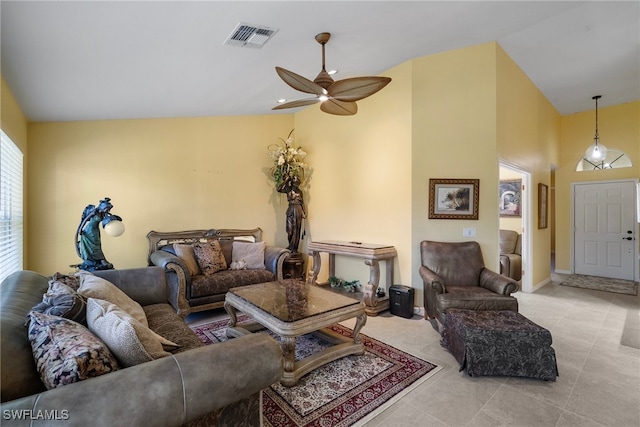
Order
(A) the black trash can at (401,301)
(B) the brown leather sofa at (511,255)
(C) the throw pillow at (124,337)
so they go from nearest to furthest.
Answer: (C) the throw pillow at (124,337)
(A) the black trash can at (401,301)
(B) the brown leather sofa at (511,255)

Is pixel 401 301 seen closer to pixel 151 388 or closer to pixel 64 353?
pixel 151 388

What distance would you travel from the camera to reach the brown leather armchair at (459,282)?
9.46 feet

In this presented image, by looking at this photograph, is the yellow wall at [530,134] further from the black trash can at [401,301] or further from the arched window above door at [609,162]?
A: the black trash can at [401,301]

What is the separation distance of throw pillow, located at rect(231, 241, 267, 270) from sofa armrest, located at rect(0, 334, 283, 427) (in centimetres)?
296

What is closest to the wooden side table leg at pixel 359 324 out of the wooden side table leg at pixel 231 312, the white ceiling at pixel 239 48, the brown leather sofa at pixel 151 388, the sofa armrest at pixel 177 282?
the wooden side table leg at pixel 231 312

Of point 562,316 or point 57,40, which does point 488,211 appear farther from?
point 57,40

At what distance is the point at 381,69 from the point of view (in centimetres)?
414

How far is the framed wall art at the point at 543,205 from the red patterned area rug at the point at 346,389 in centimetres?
396

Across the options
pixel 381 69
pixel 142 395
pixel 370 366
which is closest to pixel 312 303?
pixel 370 366

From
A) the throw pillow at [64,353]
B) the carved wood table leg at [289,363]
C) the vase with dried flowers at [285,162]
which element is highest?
the vase with dried flowers at [285,162]

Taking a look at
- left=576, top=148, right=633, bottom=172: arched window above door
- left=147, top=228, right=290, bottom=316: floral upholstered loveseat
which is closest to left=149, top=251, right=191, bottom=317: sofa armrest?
left=147, top=228, right=290, bottom=316: floral upholstered loveseat

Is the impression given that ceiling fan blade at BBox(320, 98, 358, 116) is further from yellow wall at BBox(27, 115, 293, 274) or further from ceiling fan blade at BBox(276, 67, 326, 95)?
yellow wall at BBox(27, 115, 293, 274)

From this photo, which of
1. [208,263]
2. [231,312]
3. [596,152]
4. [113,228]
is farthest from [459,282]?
[596,152]

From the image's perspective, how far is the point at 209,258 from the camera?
4016mm
